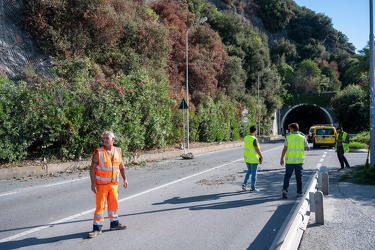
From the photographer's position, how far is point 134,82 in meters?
20.3

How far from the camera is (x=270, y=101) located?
5200cm

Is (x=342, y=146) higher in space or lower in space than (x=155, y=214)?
higher

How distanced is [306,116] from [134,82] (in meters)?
59.0

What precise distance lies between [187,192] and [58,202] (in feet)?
10.5

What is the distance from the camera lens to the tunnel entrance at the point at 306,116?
61344mm

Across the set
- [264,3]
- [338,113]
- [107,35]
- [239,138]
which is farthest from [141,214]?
[264,3]

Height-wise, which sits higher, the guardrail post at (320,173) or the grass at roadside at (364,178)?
the guardrail post at (320,173)

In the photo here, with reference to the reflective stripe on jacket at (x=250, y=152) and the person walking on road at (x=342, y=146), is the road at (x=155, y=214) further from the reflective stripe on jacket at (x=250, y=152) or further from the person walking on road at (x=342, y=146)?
the person walking on road at (x=342, y=146)

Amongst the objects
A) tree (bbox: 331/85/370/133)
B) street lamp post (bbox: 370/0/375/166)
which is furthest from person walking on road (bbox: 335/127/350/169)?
tree (bbox: 331/85/370/133)

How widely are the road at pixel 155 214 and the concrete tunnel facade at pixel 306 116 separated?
51.8m

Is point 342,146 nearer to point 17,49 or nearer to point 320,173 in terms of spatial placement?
point 320,173

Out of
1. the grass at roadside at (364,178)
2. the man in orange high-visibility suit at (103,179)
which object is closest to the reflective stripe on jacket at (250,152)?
the grass at roadside at (364,178)

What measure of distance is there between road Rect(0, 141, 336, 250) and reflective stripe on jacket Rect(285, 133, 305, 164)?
0.92m

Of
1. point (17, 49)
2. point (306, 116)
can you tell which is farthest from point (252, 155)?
point (306, 116)
